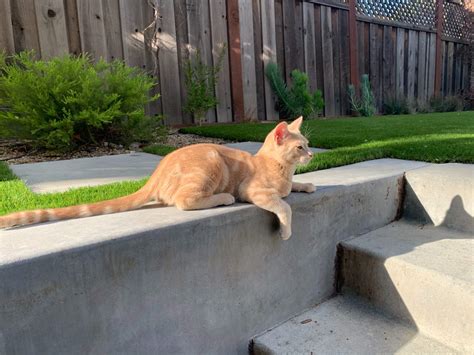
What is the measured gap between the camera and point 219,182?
1590 mm

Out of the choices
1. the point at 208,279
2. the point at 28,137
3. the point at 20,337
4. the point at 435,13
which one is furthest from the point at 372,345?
the point at 435,13

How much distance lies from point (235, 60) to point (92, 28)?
6.54 feet

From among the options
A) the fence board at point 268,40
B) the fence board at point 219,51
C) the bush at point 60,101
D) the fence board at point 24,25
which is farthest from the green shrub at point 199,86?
the fence board at point 24,25

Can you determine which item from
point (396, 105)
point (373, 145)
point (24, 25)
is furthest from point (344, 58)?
point (24, 25)

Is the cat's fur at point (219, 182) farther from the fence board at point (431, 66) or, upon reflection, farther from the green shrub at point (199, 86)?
the fence board at point (431, 66)

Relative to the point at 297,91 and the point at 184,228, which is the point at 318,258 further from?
the point at 297,91

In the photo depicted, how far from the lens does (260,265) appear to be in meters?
1.58

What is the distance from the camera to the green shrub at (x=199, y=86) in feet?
16.0

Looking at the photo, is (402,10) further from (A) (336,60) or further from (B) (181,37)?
(B) (181,37)

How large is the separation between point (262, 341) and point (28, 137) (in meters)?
2.81

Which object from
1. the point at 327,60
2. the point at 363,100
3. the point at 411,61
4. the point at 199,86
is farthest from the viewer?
the point at 411,61

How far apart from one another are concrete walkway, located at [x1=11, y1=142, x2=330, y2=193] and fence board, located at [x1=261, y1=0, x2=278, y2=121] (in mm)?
3114

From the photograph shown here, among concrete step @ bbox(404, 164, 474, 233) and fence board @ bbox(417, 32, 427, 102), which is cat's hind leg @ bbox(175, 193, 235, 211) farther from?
fence board @ bbox(417, 32, 427, 102)

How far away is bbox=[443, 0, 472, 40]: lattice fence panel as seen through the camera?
991 centimetres
